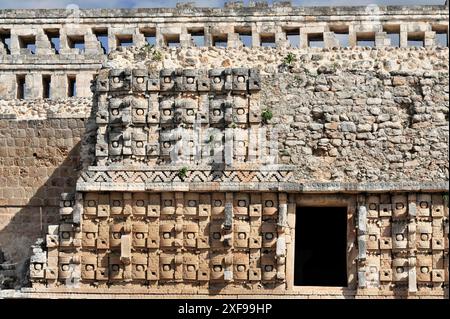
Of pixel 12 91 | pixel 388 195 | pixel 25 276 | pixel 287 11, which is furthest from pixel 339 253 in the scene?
pixel 12 91

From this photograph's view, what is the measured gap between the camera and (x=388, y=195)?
48.2 feet

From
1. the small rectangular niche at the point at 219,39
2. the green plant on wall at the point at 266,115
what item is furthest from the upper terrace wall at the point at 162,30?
the green plant on wall at the point at 266,115

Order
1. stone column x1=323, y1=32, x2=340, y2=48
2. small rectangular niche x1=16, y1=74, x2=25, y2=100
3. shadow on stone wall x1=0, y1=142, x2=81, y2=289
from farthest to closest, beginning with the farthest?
small rectangular niche x1=16, y1=74, x2=25, y2=100
stone column x1=323, y1=32, x2=340, y2=48
shadow on stone wall x1=0, y1=142, x2=81, y2=289

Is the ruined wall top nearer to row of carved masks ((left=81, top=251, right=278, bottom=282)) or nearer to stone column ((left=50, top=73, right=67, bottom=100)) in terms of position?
stone column ((left=50, top=73, right=67, bottom=100))

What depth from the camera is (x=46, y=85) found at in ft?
113

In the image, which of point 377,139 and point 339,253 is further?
point 339,253

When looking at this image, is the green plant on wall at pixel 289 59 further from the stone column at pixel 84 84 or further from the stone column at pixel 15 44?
the stone column at pixel 15 44

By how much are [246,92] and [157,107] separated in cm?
154

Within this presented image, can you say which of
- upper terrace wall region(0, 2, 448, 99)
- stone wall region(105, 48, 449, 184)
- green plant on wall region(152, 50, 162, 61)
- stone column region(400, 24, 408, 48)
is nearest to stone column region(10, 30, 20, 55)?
upper terrace wall region(0, 2, 448, 99)

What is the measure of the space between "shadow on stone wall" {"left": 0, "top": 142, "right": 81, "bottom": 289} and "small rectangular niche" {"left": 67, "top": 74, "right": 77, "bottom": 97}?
1500 centimetres

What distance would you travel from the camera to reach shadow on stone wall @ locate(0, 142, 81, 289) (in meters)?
18.0

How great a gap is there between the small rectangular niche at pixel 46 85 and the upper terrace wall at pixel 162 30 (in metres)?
0.06

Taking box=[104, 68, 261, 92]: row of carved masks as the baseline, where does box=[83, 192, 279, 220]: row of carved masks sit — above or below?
below

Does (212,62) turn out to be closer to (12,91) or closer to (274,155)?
(274,155)
